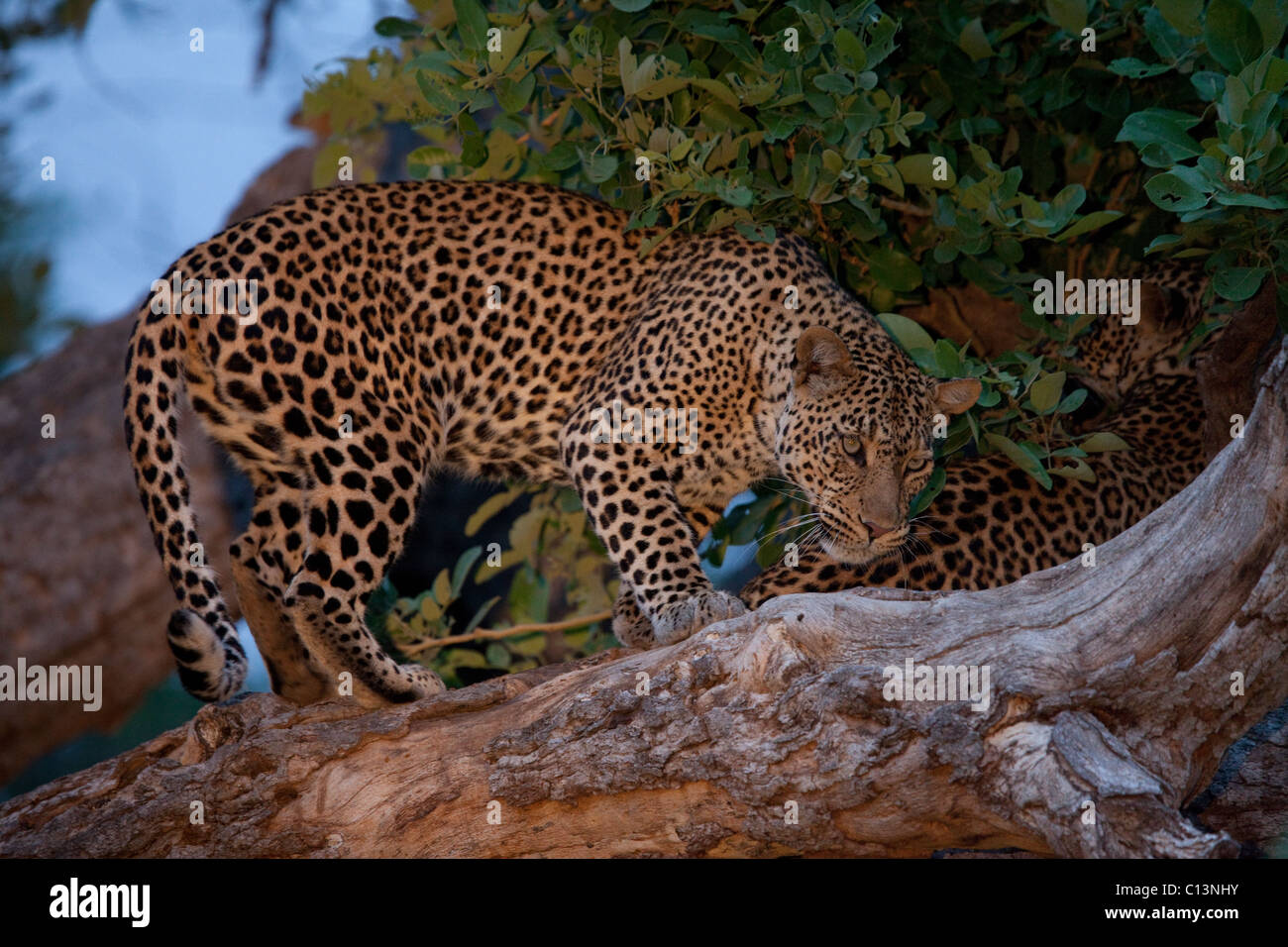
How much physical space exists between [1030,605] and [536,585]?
11.2ft

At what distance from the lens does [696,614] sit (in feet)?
17.7

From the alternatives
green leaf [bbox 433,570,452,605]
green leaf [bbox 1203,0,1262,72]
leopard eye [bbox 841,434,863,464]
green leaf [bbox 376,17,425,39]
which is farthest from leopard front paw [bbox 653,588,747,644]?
green leaf [bbox 376,17,425,39]

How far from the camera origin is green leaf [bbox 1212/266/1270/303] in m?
5.00

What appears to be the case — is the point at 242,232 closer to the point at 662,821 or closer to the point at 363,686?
the point at 363,686

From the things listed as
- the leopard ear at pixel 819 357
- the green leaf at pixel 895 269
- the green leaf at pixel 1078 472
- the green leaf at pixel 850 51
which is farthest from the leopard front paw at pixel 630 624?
the green leaf at pixel 850 51

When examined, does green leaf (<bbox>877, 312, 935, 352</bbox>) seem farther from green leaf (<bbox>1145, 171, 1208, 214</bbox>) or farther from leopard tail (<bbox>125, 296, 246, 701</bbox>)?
leopard tail (<bbox>125, 296, 246, 701</bbox>)

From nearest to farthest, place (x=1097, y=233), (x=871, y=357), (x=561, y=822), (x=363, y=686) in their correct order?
(x=561, y=822) < (x=363, y=686) < (x=871, y=357) < (x=1097, y=233)

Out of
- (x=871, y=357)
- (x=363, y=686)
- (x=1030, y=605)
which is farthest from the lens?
(x=871, y=357)

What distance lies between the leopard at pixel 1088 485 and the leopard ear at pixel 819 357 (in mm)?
714

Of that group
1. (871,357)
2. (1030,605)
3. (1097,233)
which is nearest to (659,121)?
(871,357)

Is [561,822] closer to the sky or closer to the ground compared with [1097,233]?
closer to the ground

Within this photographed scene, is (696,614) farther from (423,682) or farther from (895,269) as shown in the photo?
(895,269)

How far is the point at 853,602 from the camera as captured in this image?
4.64m

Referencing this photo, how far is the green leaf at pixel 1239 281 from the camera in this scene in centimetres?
500
